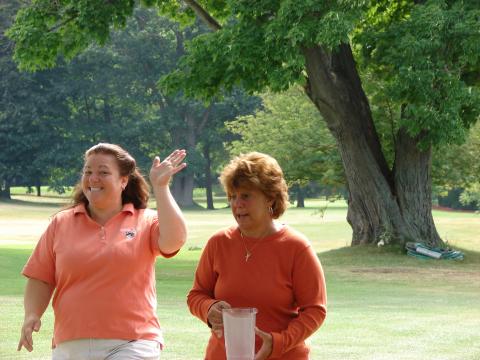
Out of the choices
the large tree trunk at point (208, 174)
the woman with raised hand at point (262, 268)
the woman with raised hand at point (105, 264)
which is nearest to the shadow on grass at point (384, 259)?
the woman with raised hand at point (105, 264)

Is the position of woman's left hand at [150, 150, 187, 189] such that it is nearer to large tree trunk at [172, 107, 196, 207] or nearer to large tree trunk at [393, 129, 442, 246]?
large tree trunk at [393, 129, 442, 246]

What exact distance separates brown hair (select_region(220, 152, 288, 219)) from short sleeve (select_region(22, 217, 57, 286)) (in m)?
0.96

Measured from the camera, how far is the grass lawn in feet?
36.7

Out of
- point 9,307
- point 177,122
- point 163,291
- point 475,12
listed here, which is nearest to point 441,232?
point 475,12

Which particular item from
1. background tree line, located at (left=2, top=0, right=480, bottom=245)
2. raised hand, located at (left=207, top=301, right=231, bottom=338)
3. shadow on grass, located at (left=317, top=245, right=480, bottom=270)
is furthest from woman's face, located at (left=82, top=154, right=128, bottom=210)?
shadow on grass, located at (left=317, top=245, right=480, bottom=270)

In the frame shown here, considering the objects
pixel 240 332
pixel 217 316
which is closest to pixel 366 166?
pixel 217 316

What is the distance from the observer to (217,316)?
477 centimetres

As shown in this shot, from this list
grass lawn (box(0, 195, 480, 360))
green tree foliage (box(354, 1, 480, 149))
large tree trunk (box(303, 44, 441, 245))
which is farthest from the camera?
large tree trunk (box(303, 44, 441, 245))

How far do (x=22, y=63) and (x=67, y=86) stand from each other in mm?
51522

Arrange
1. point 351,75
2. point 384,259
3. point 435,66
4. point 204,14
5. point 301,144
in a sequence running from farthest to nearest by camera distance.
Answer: point 301,144, point 204,14, point 351,75, point 384,259, point 435,66

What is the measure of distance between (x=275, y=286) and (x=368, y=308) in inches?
464

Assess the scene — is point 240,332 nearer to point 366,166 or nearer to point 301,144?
point 366,166

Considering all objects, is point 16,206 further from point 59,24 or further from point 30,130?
point 59,24

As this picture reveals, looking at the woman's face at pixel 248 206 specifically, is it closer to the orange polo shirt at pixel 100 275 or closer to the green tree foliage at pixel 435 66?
the orange polo shirt at pixel 100 275
